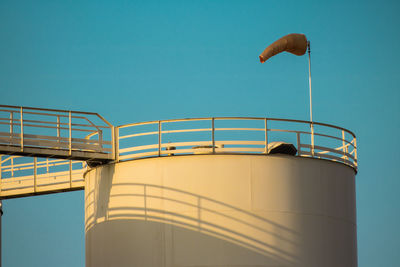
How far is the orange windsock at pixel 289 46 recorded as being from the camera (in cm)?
3462

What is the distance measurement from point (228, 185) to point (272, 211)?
5.79ft

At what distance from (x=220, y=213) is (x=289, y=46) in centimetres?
940

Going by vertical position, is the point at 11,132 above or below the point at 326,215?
above

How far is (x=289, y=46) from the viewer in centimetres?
3500

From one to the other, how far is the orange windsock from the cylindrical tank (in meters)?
6.10

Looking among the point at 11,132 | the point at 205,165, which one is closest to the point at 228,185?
the point at 205,165

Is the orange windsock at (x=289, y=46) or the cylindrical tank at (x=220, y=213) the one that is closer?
the cylindrical tank at (x=220, y=213)

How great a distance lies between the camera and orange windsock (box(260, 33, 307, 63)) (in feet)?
114

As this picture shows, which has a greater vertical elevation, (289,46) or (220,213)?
(289,46)

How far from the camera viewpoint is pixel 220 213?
28688 millimetres

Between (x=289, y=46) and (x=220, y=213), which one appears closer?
(x=220, y=213)

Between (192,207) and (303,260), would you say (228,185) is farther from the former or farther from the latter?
(303,260)

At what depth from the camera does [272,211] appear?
29.0 m

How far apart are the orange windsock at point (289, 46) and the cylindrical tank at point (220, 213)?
20.0 feet
